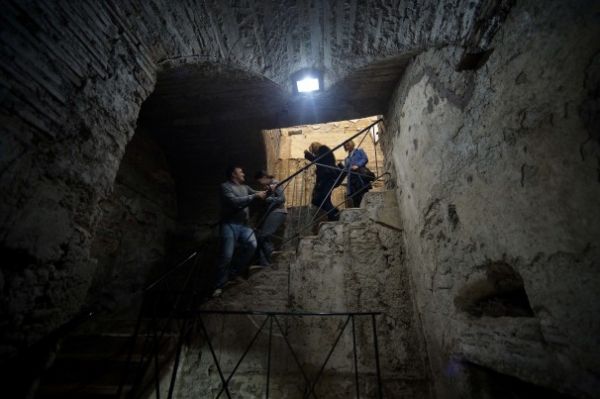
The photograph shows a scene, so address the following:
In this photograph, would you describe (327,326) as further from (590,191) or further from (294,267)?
(590,191)

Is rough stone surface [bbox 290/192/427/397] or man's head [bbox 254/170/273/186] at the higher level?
man's head [bbox 254/170/273/186]

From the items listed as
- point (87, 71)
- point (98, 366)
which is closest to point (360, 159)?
point (87, 71)

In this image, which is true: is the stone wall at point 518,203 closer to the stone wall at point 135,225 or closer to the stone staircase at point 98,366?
the stone staircase at point 98,366

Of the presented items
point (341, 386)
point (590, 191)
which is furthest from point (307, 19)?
point (341, 386)

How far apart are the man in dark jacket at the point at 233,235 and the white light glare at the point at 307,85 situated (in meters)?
1.64

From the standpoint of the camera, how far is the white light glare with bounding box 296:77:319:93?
3.11 metres

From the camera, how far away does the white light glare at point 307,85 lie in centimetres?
311

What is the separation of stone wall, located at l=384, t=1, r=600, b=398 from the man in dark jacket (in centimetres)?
245

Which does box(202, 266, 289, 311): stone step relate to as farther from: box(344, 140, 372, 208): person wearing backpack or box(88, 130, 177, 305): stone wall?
box(344, 140, 372, 208): person wearing backpack

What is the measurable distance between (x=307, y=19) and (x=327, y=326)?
10.5 feet

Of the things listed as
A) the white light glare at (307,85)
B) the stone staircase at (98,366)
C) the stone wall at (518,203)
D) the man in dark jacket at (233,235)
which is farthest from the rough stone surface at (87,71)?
the man in dark jacket at (233,235)

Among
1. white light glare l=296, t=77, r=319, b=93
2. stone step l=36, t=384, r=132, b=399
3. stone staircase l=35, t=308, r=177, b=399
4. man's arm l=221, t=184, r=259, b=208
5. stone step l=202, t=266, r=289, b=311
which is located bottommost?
stone step l=36, t=384, r=132, b=399

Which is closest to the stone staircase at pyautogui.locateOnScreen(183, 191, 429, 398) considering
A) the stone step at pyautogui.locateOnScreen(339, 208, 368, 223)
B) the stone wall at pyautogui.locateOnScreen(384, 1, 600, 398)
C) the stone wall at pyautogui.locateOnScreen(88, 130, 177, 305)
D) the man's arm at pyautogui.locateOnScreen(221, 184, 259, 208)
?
the stone step at pyautogui.locateOnScreen(339, 208, 368, 223)

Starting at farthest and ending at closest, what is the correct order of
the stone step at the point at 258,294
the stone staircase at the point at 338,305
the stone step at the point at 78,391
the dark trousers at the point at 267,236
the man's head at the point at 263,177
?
the man's head at the point at 263,177 < the dark trousers at the point at 267,236 < the stone step at the point at 258,294 < the stone staircase at the point at 338,305 < the stone step at the point at 78,391
